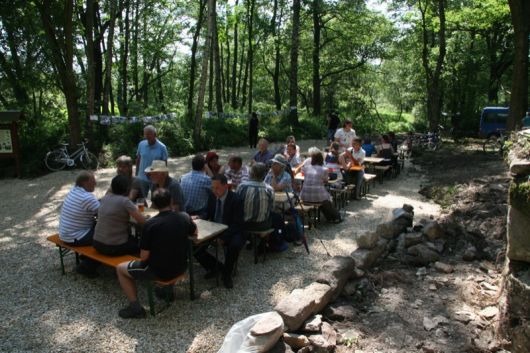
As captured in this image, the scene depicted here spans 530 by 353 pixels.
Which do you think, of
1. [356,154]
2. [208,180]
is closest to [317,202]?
[208,180]

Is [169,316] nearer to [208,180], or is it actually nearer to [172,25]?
[208,180]

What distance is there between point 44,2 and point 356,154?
32.1ft

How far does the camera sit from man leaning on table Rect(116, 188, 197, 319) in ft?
12.8

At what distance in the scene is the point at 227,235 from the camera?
507 cm

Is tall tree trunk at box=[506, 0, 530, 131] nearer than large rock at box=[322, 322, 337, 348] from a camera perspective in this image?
No

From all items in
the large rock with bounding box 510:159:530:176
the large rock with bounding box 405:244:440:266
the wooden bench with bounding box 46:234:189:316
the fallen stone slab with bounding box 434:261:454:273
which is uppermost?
the large rock with bounding box 510:159:530:176

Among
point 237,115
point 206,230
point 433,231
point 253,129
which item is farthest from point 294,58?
point 206,230

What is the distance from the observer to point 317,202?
23.5ft

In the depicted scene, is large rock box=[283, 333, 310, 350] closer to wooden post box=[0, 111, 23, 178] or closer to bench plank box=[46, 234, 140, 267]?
bench plank box=[46, 234, 140, 267]

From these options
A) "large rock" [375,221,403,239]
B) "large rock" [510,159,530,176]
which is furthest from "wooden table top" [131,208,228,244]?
"large rock" [510,159,530,176]

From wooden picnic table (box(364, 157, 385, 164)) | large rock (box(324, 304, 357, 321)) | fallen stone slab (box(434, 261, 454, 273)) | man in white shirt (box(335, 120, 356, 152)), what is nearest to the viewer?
large rock (box(324, 304, 357, 321))

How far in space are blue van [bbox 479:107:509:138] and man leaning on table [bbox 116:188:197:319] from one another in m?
23.1

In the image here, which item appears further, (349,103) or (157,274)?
(349,103)

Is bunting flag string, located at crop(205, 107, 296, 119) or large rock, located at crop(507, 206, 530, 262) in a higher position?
bunting flag string, located at crop(205, 107, 296, 119)
